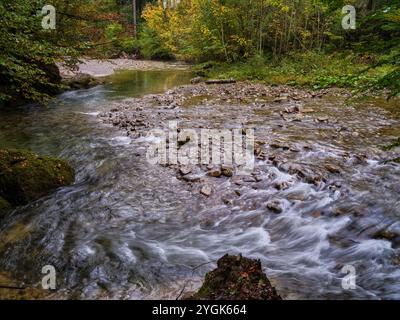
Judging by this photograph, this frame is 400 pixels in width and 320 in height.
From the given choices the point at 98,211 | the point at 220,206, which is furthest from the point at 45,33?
the point at 220,206

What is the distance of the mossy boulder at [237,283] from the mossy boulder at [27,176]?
3.81 meters

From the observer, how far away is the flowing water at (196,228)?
143 inches

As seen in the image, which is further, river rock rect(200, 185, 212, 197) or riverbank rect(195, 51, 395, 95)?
riverbank rect(195, 51, 395, 95)

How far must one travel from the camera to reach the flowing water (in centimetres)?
364

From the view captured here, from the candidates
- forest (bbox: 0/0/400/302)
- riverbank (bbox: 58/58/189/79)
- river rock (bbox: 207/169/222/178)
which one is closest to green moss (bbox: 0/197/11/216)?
forest (bbox: 0/0/400/302)

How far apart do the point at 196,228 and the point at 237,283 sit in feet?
6.83

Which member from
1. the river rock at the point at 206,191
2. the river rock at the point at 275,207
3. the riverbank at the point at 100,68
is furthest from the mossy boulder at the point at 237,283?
the riverbank at the point at 100,68

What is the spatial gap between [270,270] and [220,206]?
157 centimetres

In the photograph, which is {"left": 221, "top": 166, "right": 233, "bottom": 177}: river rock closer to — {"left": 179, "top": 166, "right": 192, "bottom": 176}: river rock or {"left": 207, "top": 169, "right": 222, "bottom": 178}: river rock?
{"left": 207, "top": 169, "right": 222, "bottom": 178}: river rock

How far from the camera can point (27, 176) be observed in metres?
5.51

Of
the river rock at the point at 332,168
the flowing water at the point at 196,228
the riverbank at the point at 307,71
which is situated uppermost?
the riverbank at the point at 307,71

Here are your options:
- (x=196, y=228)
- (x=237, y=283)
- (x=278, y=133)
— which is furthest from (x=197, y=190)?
(x=278, y=133)

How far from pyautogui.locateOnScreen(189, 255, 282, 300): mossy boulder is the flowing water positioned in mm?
787

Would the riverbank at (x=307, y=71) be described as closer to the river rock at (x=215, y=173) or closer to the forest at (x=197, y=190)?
the forest at (x=197, y=190)
